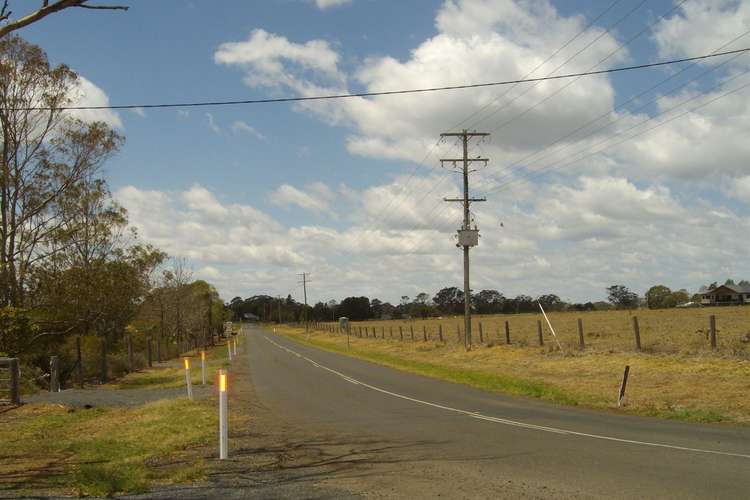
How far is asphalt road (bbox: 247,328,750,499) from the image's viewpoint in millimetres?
7949

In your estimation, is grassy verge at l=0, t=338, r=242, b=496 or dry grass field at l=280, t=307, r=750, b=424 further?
dry grass field at l=280, t=307, r=750, b=424

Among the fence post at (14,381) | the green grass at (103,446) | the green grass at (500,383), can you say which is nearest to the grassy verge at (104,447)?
the green grass at (103,446)

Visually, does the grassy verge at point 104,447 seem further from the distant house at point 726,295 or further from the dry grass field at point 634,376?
the distant house at point 726,295

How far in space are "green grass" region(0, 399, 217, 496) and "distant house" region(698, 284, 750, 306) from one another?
135499 millimetres

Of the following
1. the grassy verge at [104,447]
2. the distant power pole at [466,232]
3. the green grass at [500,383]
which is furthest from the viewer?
the distant power pole at [466,232]

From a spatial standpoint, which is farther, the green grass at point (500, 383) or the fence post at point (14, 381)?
the green grass at point (500, 383)

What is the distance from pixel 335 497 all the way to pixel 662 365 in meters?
18.6

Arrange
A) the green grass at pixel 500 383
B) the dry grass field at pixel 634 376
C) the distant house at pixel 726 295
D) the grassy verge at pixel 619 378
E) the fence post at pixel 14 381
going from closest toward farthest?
1. the grassy verge at pixel 619 378
2. the dry grass field at pixel 634 376
3. the fence post at pixel 14 381
4. the green grass at pixel 500 383
5. the distant house at pixel 726 295

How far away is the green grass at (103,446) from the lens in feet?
26.7

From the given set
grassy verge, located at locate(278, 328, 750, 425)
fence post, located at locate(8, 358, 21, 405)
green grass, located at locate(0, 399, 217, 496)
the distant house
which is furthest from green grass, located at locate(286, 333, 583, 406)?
the distant house

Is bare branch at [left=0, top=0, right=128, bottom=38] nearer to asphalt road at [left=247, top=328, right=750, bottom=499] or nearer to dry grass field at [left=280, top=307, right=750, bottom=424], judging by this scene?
asphalt road at [left=247, top=328, right=750, bottom=499]

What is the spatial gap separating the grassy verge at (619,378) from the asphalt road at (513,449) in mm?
1781

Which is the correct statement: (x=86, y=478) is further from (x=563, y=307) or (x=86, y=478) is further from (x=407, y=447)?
(x=563, y=307)

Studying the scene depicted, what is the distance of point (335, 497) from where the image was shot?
7.35m
